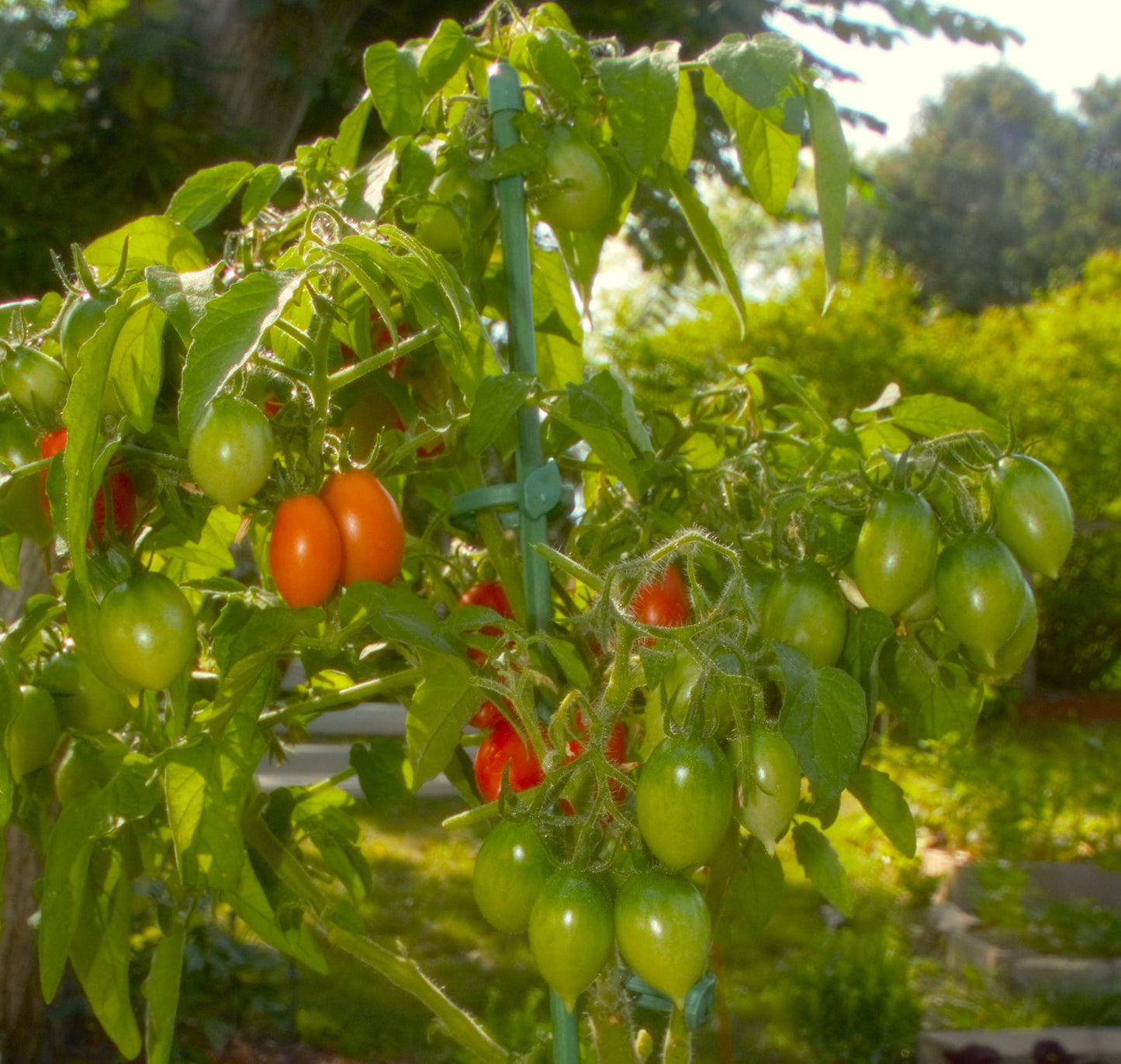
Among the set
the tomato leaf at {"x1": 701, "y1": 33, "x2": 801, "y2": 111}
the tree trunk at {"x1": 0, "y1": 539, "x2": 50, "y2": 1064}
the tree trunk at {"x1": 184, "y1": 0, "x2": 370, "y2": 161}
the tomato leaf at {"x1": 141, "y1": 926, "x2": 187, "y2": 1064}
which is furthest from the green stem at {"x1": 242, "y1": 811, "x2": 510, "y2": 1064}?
the tree trunk at {"x1": 184, "y1": 0, "x2": 370, "y2": 161}

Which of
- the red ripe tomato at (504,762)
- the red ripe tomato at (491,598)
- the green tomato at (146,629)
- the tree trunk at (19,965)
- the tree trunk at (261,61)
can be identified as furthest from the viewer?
the tree trunk at (261,61)

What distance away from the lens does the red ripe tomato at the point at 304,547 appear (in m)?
0.56

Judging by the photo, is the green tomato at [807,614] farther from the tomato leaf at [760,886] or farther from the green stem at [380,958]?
the green stem at [380,958]

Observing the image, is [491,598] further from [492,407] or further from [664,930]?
[664,930]

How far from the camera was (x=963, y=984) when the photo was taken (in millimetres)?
2719

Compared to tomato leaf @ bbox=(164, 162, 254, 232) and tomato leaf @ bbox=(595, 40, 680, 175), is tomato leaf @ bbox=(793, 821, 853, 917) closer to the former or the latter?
tomato leaf @ bbox=(595, 40, 680, 175)

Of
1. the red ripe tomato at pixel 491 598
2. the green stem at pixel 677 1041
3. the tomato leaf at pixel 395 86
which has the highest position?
the tomato leaf at pixel 395 86

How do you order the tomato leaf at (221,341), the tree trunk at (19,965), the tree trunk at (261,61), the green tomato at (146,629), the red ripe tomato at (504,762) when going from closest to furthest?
1. the tomato leaf at (221,341)
2. the green tomato at (146,629)
3. the red ripe tomato at (504,762)
4. the tree trunk at (19,965)
5. the tree trunk at (261,61)

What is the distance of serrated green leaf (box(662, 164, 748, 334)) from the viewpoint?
69 centimetres

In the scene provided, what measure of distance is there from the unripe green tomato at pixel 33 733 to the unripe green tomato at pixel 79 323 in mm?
214

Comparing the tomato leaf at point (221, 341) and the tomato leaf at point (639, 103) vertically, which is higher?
the tomato leaf at point (639, 103)

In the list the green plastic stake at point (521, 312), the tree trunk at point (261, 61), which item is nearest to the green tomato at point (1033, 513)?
the green plastic stake at point (521, 312)

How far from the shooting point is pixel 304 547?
56 cm

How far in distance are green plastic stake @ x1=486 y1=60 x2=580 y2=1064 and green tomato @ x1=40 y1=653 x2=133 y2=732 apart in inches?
10.3
